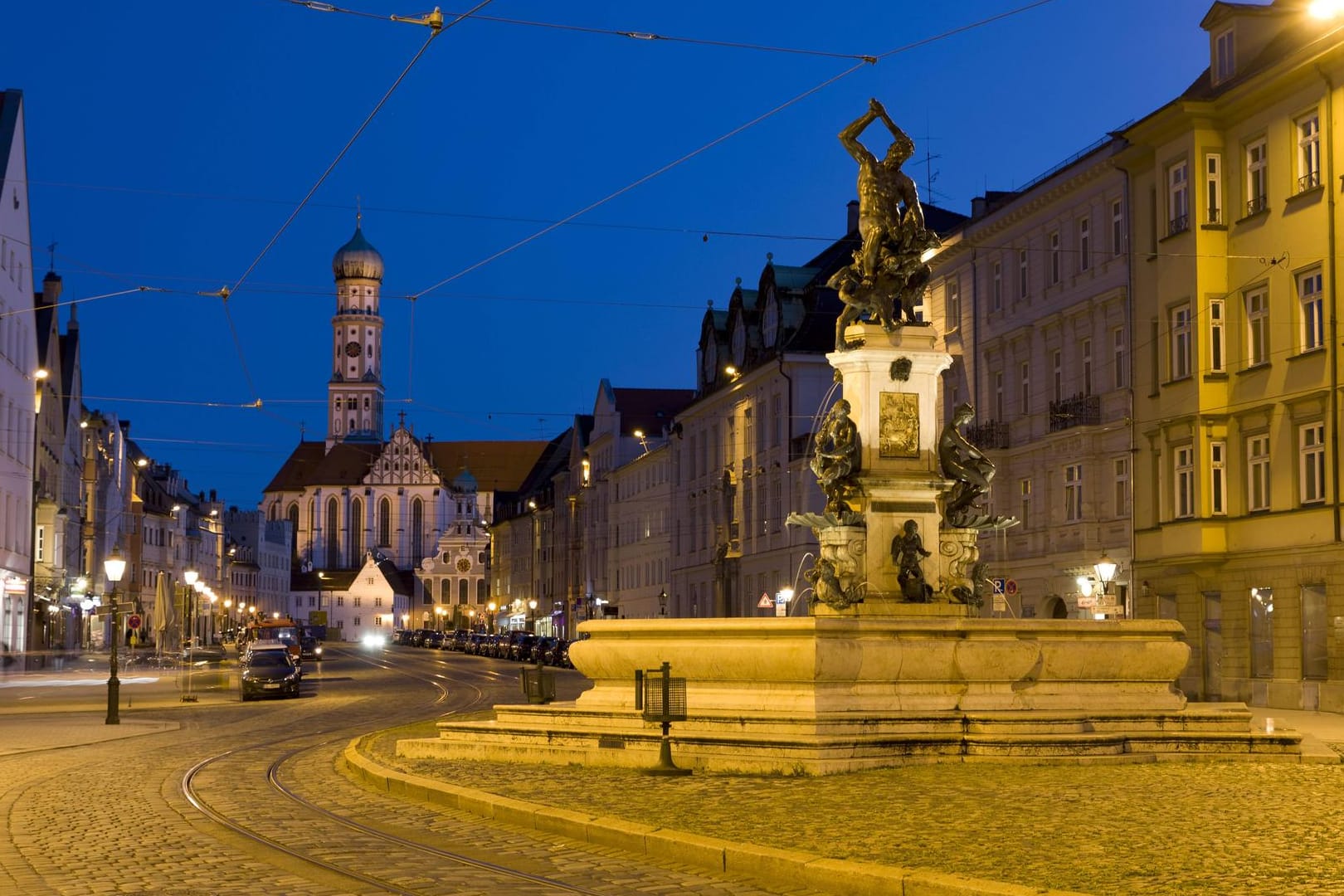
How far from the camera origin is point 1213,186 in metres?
38.8

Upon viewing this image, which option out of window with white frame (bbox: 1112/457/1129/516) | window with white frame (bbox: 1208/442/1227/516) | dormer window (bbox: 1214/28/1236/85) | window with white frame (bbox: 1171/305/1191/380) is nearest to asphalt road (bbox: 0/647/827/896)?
window with white frame (bbox: 1208/442/1227/516)

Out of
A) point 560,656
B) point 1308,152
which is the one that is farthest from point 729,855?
point 560,656

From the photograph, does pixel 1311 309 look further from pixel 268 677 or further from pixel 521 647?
pixel 521 647

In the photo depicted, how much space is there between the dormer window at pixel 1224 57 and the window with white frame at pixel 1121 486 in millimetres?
8763

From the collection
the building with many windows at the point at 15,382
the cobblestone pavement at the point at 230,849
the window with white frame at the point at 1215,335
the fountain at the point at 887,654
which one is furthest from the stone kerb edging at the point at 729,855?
the building with many windows at the point at 15,382

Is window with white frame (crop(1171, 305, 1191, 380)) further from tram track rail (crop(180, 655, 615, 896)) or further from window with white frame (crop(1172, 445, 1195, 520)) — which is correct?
tram track rail (crop(180, 655, 615, 896))

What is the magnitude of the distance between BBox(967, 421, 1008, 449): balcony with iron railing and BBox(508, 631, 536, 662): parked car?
34.9 m

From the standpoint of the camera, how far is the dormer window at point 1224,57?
39.2 metres

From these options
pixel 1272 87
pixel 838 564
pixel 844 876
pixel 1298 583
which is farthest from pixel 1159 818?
pixel 1272 87

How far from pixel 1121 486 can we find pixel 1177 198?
6.91 m

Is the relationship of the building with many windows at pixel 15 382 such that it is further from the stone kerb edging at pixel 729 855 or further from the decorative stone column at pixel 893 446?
the stone kerb edging at pixel 729 855

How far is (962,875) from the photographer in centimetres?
1062

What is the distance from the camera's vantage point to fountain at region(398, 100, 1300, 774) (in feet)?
58.6

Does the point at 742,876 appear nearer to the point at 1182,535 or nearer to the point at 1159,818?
the point at 1159,818
